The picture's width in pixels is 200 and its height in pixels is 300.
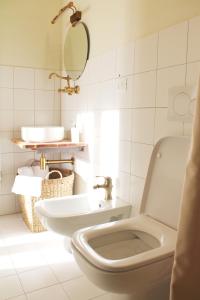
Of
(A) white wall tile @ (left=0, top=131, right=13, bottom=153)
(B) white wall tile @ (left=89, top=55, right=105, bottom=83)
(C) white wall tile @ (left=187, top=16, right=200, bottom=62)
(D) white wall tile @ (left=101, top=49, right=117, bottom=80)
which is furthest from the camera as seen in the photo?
(A) white wall tile @ (left=0, top=131, right=13, bottom=153)

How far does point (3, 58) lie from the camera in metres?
2.24

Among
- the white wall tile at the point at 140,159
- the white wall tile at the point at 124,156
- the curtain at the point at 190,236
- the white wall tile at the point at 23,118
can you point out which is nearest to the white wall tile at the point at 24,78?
the white wall tile at the point at 23,118

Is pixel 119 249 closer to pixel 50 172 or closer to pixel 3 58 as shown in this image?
pixel 50 172

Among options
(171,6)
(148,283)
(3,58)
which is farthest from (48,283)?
(3,58)

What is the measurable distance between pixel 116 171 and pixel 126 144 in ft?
0.70

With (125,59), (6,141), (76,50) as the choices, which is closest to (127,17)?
(125,59)

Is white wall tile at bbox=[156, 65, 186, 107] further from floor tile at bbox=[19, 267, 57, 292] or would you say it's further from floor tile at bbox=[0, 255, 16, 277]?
floor tile at bbox=[0, 255, 16, 277]

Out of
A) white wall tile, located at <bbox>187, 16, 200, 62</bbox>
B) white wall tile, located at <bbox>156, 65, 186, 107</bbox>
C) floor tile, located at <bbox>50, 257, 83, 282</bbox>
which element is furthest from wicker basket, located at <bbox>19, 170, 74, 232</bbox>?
white wall tile, located at <bbox>187, 16, 200, 62</bbox>

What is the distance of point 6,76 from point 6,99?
193mm

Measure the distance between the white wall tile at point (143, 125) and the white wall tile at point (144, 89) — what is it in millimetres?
39

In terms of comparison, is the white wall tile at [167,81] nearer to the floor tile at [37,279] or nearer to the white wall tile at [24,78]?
the floor tile at [37,279]

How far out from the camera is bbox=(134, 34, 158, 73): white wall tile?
1383mm

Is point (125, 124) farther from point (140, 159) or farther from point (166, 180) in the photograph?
point (166, 180)

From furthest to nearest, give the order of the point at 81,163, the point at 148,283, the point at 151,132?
the point at 81,163 → the point at 151,132 → the point at 148,283
